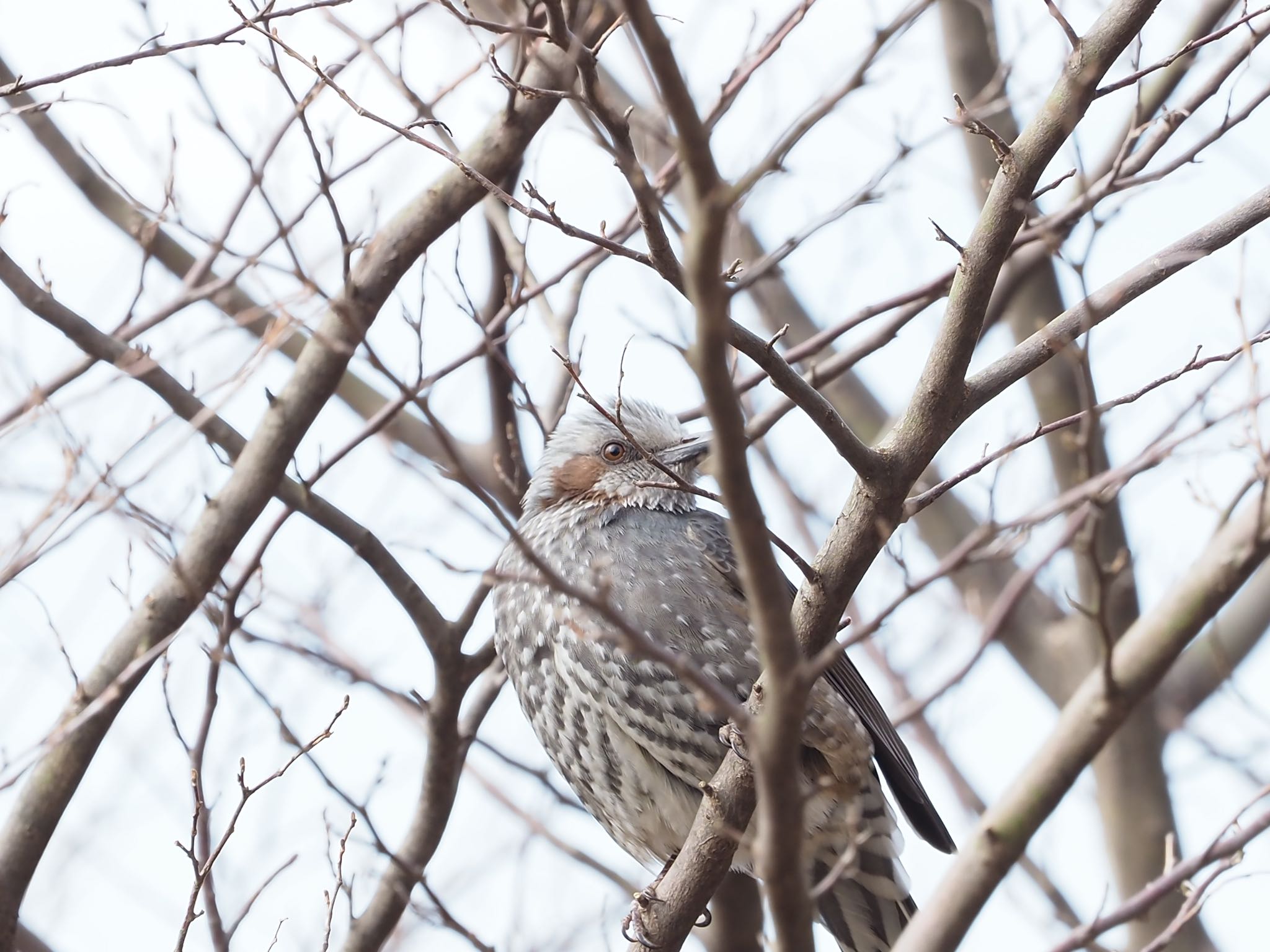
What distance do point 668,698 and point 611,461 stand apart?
4.63 ft

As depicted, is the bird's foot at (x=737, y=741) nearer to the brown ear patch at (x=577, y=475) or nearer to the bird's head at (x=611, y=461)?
the bird's head at (x=611, y=461)

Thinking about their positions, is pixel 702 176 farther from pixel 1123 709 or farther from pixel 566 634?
pixel 1123 709

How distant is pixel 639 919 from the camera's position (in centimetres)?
387

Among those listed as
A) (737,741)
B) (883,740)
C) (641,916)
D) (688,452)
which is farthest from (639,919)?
(688,452)

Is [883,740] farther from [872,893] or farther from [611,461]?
[611,461]

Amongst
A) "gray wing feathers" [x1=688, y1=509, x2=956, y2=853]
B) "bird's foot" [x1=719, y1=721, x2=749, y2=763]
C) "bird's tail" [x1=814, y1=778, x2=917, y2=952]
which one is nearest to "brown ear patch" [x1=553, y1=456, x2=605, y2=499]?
"gray wing feathers" [x1=688, y1=509, x2=956, y2=853]

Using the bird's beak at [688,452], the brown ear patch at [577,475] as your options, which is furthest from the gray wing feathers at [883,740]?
the brown ear patch at [577,475]

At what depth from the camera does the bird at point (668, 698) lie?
15.1ft

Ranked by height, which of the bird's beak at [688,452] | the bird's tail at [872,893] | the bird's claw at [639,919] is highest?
the bird's beak at [688,452]

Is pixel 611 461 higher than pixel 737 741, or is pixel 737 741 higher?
pixel 611 461

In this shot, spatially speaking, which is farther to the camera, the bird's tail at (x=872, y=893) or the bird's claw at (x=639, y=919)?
the bird's tail at (x=872, y=893)

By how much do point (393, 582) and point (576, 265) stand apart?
1.51 metres

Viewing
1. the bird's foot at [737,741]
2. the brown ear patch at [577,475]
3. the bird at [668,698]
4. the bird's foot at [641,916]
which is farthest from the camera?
the brown ear patch at [577,475]

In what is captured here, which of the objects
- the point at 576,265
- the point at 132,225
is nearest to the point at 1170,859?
the point at 576,265
